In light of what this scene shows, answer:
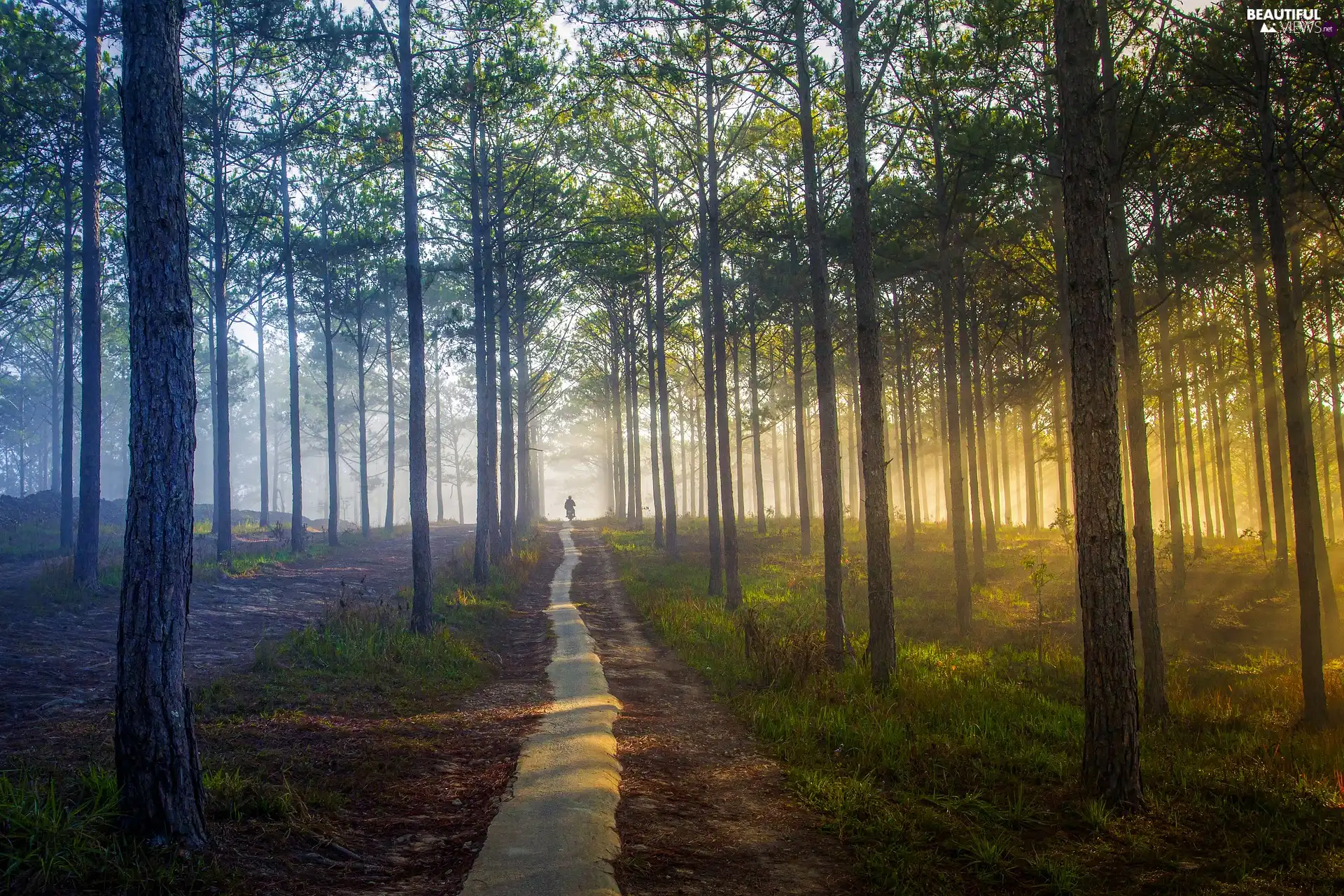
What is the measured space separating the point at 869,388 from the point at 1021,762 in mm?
4442

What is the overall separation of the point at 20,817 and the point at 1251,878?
6.99m

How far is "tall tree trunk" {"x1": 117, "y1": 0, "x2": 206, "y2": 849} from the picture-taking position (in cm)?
441

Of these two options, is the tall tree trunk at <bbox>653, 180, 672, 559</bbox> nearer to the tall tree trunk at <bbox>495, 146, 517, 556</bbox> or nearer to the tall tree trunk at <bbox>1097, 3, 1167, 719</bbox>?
the tall tree trunk at <bbox>495, 146, 517, 556</bbox>

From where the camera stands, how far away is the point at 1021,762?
6566 mm

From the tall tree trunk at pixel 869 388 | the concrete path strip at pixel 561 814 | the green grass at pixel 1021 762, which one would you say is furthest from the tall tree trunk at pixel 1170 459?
the concrete path strip at pixel 561 814

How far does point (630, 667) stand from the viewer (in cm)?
1089

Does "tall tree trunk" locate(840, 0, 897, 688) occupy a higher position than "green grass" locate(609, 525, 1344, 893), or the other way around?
"tall tree trunk" locate(840, 0, 897, 688)

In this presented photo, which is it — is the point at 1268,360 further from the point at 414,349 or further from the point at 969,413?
the point at 414,349

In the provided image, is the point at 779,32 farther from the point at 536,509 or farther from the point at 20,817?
the point at 536,509

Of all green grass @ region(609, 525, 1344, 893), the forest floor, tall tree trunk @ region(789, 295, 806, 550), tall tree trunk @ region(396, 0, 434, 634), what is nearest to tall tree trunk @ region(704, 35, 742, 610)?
green grass @ region(609, 525, 1344, 893)

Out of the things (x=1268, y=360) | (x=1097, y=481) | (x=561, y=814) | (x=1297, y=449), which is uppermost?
(x=1268, y=360)

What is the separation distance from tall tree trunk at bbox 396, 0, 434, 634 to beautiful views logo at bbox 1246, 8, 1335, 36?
12054 mm

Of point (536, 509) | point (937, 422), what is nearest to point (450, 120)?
point (937, 422)

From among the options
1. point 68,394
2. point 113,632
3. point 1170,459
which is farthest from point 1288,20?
point 68,394
